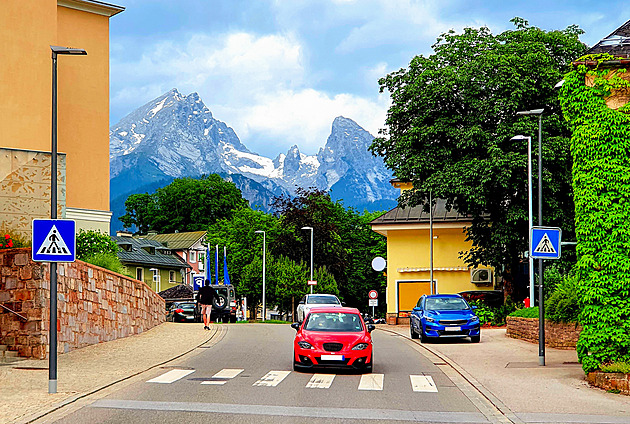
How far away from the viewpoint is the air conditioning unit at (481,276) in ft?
164

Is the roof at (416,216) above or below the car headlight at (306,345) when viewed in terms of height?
above

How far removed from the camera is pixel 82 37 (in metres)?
38.0

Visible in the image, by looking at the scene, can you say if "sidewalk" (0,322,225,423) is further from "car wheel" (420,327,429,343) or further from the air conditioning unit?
the air conditioning unit

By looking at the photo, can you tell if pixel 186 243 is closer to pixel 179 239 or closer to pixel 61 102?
pixel 179 239

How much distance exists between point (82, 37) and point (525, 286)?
26.8m

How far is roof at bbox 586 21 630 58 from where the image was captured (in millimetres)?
16812

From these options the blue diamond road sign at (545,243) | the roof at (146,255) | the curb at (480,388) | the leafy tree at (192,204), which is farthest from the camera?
the leafy tree at (192,204)

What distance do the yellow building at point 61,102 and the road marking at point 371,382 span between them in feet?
31.4

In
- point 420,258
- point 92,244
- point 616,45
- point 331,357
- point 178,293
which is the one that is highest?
point 616,45

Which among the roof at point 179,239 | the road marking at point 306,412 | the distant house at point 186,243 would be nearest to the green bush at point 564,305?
the road marking at point 306,412

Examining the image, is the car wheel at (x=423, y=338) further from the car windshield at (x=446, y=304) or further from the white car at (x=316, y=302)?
the white car at (x=316, y=302)

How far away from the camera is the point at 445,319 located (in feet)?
92.7

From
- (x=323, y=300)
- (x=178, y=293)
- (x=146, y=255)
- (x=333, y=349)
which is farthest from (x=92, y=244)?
(x=146, y=255)

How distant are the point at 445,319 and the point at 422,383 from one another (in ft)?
39.7
